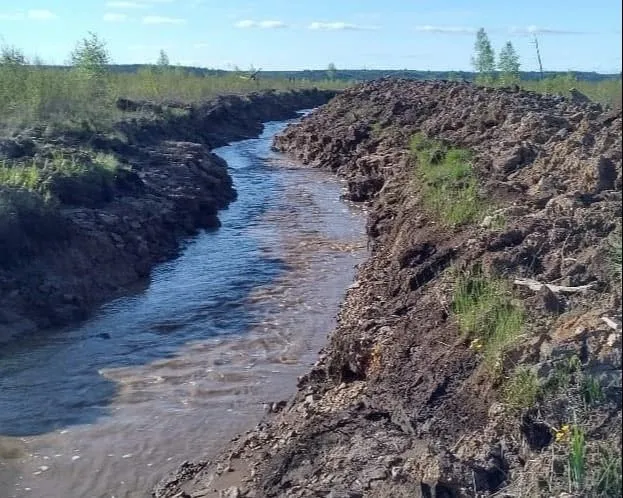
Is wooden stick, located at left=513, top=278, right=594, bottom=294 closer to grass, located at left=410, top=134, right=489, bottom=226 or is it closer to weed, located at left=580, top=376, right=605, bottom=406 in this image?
weed, located at left=580, top=376, right=605, bottom=406

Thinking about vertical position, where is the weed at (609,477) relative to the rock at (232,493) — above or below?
above

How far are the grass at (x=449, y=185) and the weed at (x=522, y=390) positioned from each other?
212 inches

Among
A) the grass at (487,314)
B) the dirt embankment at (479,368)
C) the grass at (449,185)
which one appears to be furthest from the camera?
the grass at (449,185)

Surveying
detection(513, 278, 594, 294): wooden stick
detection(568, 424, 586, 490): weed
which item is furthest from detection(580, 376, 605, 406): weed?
A: detection(513, 278, 594, 294): wooden stick

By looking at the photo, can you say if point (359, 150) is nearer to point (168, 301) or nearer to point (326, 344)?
point (168, 301)

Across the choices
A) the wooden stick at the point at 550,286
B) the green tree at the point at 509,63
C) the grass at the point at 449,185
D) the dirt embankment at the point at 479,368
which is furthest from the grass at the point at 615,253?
the green tree at the point at 509,63

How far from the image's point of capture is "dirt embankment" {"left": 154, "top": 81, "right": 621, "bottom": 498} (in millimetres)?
4918

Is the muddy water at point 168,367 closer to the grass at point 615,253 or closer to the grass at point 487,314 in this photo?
the grass at point 487,314

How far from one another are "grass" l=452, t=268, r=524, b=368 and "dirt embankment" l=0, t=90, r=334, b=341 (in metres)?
6.61

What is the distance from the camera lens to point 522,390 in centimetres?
542

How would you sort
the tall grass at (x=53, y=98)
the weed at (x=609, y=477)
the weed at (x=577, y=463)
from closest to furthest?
1. the weed at (x=609, y=477)
2. the weed at (x=577, y=463)
3. the tall grass at (x=53, y=98)

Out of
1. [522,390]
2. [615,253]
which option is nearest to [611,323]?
[522,390]

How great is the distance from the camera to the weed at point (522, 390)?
532 cm

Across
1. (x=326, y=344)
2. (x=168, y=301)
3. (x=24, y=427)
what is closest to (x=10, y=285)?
(x=168, y=301)
